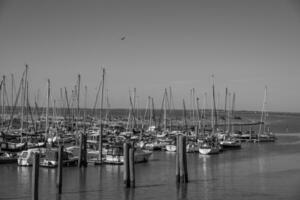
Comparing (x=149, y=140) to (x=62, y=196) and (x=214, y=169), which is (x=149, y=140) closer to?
(x=214, y=169)

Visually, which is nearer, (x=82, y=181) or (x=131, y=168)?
(x=131, y=168)

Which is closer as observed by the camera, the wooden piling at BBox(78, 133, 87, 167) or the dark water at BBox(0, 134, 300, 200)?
the dark water at BBox(0, 134, 300, 200)

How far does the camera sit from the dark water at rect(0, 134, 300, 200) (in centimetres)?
3147

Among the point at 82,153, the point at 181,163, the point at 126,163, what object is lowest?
the point at 82,153

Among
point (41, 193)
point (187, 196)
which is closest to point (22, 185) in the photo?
point (41, 193)

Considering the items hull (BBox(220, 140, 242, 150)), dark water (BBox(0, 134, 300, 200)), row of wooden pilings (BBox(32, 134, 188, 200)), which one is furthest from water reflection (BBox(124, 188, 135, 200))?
hull (BBox(220, 140, 242, 150))

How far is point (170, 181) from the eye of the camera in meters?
36.8

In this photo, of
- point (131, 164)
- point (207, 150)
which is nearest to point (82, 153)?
point (131, 164)

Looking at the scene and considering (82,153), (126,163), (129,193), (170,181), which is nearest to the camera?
(129,193)

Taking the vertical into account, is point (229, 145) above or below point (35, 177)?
below

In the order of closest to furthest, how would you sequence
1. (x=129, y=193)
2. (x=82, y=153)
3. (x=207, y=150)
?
(x=129, y=193)
(x=82, y=153)
(x=207, y=150)

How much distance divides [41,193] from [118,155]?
16119mm

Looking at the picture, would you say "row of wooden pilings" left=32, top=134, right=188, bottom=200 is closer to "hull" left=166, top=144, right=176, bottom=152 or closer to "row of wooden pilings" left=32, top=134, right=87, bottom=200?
"row of wooden pilings" left=32, top=134, right=87, bottom=200

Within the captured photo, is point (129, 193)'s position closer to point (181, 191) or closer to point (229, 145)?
point (181, 191)
